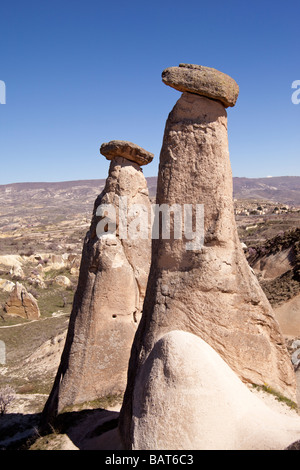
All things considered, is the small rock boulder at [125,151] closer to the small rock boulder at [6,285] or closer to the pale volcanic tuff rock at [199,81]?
the pale volcanic tuff rock at [199,81]

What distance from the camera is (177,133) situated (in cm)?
452

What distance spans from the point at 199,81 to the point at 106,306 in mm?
4143

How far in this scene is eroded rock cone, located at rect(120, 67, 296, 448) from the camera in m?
4.27

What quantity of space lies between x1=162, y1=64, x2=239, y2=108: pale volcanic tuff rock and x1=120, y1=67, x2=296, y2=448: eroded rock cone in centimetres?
3

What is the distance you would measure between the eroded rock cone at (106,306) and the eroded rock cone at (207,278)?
227 centimetres

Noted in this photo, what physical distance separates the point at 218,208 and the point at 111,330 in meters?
3.52

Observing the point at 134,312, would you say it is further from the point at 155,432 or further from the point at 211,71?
the point at 211,71

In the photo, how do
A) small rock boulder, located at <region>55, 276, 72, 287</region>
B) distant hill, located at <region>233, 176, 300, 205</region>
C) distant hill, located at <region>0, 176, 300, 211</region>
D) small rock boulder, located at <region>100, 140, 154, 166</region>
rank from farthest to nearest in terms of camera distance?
distant hill, located at <region>233, 176, 300, 205</region> → distant hill, located at <region>0, 176, 300, 211</region> → small rock boulder, located at <region>55, 276, 72, 287</region> → small rock boulder, located at <region>100, 140, 154, 166</region>

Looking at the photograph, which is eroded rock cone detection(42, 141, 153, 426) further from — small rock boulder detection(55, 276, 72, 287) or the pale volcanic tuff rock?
small rock boulder detection(55, 276, 72, 287)

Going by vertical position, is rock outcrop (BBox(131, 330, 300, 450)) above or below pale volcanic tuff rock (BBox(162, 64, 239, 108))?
below

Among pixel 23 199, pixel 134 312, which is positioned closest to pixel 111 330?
pixel 134 312

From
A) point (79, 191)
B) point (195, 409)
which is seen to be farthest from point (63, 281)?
point (79, 191)

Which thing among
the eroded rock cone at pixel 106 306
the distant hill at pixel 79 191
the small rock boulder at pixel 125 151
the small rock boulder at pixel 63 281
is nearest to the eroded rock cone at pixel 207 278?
the eroded rock cone at pixel 106 306

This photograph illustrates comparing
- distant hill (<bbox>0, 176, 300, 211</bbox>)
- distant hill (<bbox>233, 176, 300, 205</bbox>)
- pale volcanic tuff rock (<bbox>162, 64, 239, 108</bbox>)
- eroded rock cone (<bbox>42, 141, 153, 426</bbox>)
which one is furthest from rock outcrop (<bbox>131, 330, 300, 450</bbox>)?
distant hill (<bbox>233, 176, 300, 205</bbox>)
